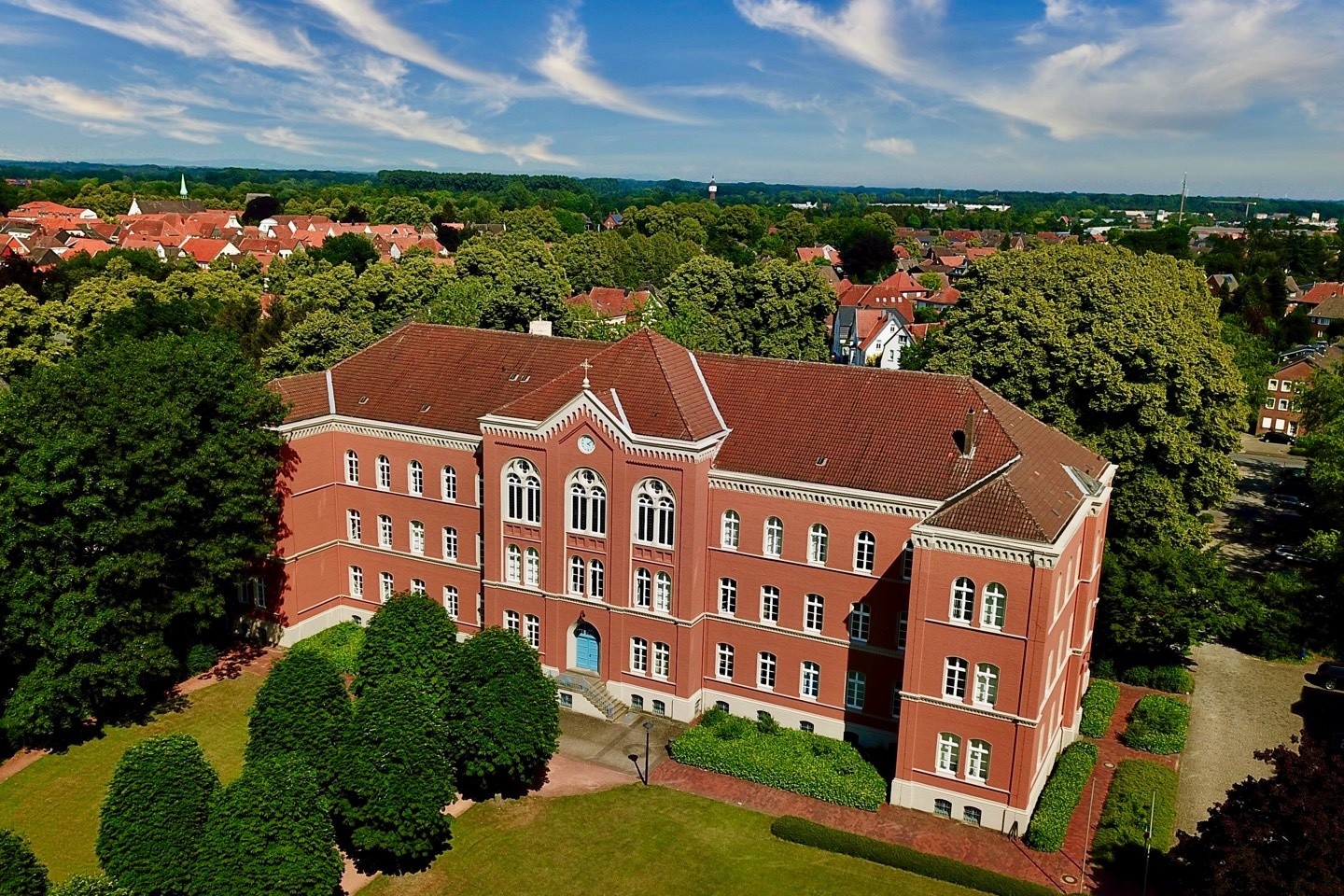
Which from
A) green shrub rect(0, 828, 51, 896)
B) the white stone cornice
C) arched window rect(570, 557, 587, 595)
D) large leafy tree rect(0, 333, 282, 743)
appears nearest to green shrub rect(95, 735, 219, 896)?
green shrub rect(0, 828, 51, 896)

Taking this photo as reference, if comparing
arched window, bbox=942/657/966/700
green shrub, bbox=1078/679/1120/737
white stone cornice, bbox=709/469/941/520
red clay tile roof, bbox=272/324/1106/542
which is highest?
red clay tile roof, bbox=272/324/1106/542

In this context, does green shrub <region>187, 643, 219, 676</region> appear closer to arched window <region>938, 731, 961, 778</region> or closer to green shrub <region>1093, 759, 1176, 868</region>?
arched window <region>938, 731, 961, 778</region>

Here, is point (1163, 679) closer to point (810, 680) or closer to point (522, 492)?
point (810, 680)

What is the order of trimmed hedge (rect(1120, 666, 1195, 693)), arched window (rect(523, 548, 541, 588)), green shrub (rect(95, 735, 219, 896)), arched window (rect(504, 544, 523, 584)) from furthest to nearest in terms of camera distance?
trimmed hedge (rect(1120, 666, 1195, 693)) → arched window (rect(504, 544, 523, 584)) → arched window (rect(523, 548, 541, 588)) → green shrub (rect(95, 735, 219, 896))

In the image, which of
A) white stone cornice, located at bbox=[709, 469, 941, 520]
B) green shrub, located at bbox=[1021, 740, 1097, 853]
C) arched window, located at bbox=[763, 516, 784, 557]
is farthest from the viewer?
arched window, located at bbox=[763, 516, 784, 557]

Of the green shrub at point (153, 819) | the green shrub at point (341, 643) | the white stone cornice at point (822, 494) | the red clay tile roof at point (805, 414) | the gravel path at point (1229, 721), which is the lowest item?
the gravel path at point (1229, 721)

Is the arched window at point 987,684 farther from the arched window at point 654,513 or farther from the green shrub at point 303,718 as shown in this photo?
the green shrub at point 303,718

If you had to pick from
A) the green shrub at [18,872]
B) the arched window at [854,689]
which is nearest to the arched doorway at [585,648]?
the arched window at [854,689]
